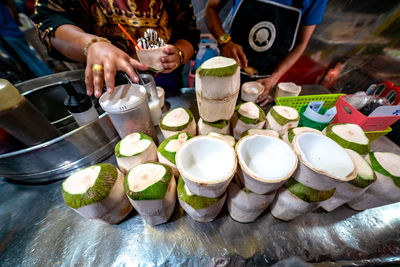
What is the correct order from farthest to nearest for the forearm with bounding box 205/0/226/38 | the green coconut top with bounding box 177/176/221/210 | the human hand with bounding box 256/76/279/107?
the forearm with bounding box 205/0/226/38 → the human hand with bounding box 256/76/279/107 → the green coconut top with bounding box 177/176/221/210

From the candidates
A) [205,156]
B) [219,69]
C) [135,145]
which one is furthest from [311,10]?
[135,145]

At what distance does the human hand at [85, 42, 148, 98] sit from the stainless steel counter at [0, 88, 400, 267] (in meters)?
0.75

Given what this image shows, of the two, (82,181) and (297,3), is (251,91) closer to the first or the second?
(297,3)

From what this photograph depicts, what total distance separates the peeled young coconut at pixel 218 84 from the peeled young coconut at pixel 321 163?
354 mm

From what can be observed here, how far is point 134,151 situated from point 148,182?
0.67ft

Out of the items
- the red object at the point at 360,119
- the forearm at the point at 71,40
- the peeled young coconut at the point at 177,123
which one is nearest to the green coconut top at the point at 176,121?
the peeled young coconut at the point at 177,123

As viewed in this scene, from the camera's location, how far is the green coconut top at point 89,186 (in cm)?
62

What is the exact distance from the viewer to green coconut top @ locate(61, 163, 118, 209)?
0.62 m

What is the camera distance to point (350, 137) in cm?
79

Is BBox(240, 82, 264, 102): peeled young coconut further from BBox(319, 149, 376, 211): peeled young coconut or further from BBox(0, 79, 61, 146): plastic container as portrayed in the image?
BBox(0, 79, 61, 146): plastic container

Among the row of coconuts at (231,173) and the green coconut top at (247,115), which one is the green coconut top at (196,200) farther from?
the green coconut top at (247,115)

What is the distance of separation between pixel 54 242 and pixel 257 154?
3.71ft

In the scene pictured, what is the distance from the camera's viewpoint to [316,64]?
2.74 metres

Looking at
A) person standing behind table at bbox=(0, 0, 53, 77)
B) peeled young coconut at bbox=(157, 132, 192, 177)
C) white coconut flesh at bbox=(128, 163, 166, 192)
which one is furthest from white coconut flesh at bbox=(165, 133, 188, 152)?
person standing behind table at bbox=(0, 0, 53, 77)
